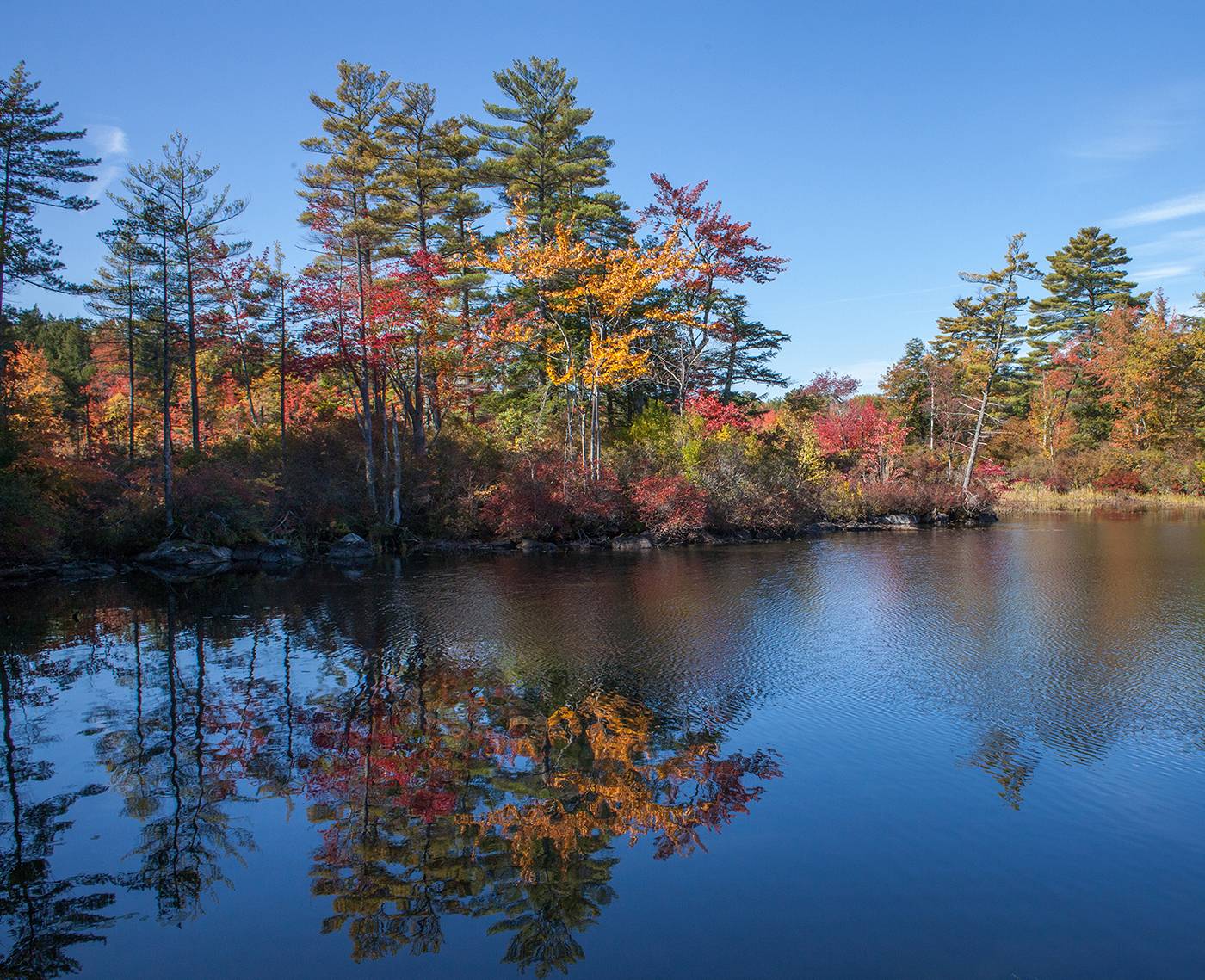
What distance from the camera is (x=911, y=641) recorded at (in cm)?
1030

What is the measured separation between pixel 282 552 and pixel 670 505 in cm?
1073

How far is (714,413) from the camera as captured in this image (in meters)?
26.1

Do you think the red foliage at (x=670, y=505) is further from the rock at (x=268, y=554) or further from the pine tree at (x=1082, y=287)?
the pine tree at (x=1082, y=287)

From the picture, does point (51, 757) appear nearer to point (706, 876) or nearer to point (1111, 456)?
point (706, 876)

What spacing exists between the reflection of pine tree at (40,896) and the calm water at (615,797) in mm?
22

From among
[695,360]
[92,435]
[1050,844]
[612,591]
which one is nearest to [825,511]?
[695,360]

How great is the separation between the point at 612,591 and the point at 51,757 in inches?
364

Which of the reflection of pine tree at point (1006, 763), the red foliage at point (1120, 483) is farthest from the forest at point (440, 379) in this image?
the reflection of pine tree at point (1006, 763)

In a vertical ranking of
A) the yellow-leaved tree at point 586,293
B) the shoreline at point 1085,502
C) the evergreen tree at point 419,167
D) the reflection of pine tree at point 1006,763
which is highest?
the evergreen tree at point 419,167

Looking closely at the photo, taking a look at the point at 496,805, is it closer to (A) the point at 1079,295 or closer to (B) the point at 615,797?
(B) the point at 615,797

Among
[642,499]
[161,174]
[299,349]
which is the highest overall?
[161,174]

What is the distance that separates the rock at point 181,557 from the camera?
18.9 meters

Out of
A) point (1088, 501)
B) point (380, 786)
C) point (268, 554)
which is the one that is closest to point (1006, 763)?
point (380, 786)

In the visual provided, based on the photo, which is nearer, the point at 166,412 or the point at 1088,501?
the point at 166,412
